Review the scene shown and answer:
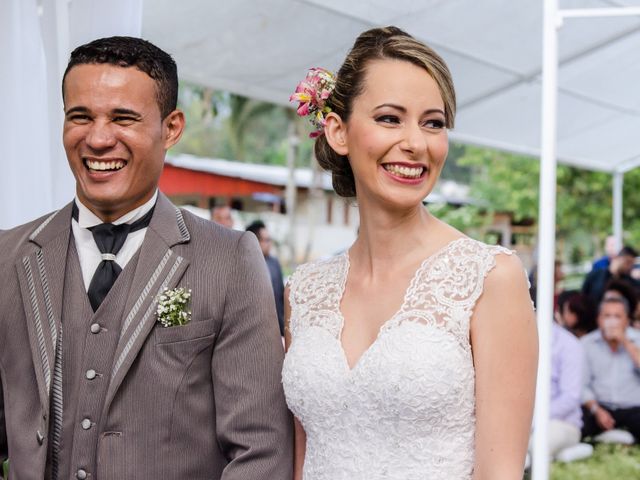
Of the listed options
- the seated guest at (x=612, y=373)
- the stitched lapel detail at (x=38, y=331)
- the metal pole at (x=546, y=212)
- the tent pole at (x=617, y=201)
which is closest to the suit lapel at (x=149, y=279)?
the stitched lapel detail at (x=38, y=331)

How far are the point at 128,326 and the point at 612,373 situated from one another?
255 inches

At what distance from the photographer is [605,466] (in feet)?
23.4

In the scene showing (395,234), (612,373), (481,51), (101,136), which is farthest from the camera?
(612,373)

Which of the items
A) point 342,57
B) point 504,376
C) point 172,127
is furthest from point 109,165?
point 342,57

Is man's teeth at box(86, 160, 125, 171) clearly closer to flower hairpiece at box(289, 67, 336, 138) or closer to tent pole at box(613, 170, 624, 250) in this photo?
flower hairpiece at box(289, 67, 336, 138)

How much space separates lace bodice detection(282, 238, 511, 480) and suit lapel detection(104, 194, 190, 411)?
438 mm

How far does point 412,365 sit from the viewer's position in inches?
86.0

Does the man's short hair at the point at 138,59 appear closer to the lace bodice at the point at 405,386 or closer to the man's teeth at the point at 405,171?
the man's teeth at the point at 405,171

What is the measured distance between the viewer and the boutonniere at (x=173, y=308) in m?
2.12

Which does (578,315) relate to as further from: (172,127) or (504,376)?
(172,127)

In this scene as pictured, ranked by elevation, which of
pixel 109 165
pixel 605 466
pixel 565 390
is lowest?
pixel 605 466

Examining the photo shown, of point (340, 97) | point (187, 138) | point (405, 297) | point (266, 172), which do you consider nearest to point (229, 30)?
point (340, 97)

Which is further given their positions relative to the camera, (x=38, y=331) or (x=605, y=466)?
(x=605, y=466)

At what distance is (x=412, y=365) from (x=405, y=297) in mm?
213
